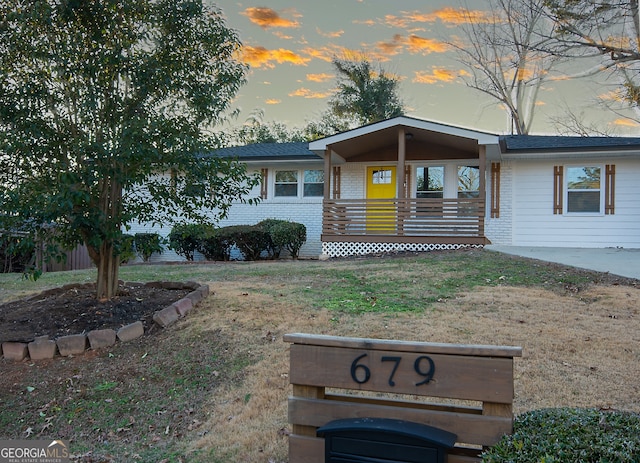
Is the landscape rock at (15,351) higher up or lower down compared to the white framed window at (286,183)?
lower down

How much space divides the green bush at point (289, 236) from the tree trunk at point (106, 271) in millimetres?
8273

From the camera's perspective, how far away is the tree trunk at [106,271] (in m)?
6.62

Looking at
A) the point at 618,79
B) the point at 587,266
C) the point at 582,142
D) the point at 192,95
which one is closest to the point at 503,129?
the point at 618,79

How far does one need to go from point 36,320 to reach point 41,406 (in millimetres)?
1804

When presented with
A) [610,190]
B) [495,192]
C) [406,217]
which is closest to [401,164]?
[406,217]

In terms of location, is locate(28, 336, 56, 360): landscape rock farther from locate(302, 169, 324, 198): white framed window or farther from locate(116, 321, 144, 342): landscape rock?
locate(302, 169, 324, 198): white framed window

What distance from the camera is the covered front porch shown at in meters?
13.8

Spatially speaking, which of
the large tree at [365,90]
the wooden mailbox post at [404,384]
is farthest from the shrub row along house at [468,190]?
the large tree at [365,90]

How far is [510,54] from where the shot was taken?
74.2 feet

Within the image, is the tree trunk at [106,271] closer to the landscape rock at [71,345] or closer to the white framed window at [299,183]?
the landscape rock at [71,345]

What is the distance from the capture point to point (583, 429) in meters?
2.43

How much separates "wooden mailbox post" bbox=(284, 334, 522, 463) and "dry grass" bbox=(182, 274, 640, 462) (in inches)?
31.3

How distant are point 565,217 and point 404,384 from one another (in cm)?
1391

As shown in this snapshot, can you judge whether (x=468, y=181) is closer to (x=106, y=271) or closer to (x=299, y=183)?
(x=299, y=183)
